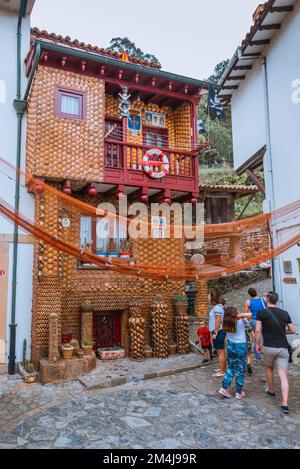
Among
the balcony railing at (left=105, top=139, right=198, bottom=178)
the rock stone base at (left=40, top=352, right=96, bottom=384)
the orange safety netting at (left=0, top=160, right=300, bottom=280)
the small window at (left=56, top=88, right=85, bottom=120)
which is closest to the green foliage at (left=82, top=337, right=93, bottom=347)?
the rock stone base at (left=40, top=352, right=96, bottom=384)

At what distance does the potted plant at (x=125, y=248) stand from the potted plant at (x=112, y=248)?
7.9 inches

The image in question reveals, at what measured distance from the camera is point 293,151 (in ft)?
30.9

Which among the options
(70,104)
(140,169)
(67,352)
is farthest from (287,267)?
(70,104)

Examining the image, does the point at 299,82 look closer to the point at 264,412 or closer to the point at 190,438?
the point at 264,412

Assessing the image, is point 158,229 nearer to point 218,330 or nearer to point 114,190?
point 114,190

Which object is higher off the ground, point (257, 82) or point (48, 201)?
point (257, 82)

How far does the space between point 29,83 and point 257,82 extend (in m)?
7.11

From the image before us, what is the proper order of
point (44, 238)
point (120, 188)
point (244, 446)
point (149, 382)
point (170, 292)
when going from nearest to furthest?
1. point (244, 446)
2. point (44, 238)
3. point (149, 382)
4. point (120, 188)
5. point (170, 292)

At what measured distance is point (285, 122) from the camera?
974 centimetres

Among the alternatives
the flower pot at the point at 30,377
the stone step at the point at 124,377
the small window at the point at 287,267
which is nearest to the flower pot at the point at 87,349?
the stone step at the point at 124,377

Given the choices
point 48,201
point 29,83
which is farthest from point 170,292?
point 29,83

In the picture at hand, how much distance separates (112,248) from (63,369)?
3962 millimetres

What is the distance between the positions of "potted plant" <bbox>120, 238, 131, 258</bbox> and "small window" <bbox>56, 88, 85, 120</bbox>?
3.94 m

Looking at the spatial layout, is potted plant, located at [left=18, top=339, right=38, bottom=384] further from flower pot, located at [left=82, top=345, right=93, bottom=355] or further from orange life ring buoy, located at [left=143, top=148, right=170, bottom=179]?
orange life ring buoy, located at [left=143, top=148, right=170, bottom=179]
